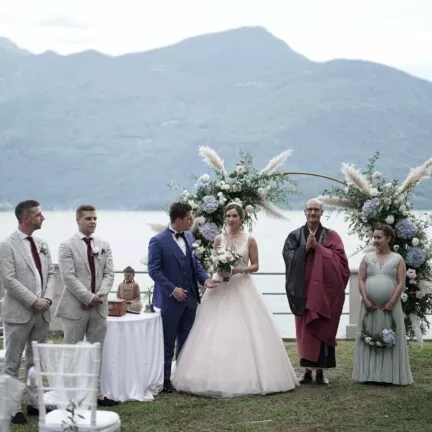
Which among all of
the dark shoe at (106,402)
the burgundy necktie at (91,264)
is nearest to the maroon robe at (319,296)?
the dark shoe at (106,402)

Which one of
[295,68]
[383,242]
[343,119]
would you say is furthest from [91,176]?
[383,242]

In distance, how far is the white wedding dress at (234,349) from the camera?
780cm

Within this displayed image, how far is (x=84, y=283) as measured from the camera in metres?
7.10

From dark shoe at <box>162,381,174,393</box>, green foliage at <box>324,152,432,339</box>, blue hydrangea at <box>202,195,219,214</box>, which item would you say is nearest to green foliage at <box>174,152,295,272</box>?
blue hydrangea at <box>202,195,219,214</box>

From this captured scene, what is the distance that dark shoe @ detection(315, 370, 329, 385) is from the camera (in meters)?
8.46

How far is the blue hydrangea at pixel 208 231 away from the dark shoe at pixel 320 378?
6.36 ft

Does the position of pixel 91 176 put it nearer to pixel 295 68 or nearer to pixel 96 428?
pixel 295 68

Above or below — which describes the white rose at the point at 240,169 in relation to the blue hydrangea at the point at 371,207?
above

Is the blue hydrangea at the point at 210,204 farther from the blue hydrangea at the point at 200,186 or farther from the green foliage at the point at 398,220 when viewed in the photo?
the green foliage at the point at 398,220

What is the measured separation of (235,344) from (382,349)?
5.16 ft

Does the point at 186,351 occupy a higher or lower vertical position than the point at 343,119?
lower

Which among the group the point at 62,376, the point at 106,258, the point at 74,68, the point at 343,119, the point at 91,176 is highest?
the point at 74,68

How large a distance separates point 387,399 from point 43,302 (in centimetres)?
326

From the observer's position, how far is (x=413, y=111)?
80.2 m
